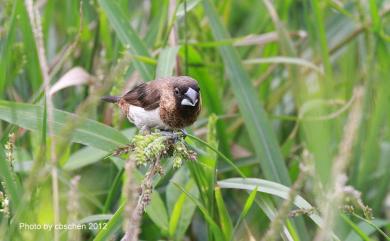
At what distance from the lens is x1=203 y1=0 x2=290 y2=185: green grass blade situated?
3.22 m

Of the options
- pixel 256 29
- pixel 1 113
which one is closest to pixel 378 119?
pixel 256 29

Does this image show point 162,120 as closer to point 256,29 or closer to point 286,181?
point 286,181

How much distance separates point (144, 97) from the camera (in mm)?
3291

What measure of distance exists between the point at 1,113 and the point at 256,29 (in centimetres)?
256

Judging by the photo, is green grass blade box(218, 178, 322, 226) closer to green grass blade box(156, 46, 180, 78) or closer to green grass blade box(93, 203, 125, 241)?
green grass blade box(93, 203, 125, 241)

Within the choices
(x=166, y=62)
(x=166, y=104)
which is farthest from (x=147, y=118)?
(x=166, y=62)

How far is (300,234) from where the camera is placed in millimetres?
3049

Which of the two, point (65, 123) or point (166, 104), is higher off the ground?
point (166, 104)

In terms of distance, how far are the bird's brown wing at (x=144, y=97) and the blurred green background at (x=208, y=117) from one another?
0.08 meters

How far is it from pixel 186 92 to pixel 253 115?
1.86 feet

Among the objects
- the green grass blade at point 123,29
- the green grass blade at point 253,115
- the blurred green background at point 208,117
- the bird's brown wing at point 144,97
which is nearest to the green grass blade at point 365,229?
the blurred green background at point 208,117

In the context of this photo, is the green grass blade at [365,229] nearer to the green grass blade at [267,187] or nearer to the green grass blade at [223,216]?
the green grass blade at [267,187]

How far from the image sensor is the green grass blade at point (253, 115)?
10.6 feet

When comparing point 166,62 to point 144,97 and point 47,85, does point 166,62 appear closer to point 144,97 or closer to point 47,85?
point 144,97
